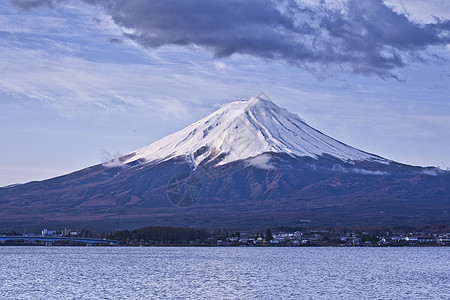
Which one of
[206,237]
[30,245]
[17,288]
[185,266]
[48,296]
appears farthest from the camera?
[30,245]

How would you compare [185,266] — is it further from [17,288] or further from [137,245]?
[137,245]

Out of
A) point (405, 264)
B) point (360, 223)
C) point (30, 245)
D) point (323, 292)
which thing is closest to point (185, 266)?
point (405, 264)

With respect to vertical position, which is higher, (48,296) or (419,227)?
(419,227)

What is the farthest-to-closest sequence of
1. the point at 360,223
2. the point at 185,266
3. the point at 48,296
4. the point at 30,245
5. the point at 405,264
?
the point at 360,223 → the point at 30,245 → the point at 405,264 → the point at 185,266 → the point at 48,296

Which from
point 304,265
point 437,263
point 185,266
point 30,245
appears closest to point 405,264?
point 437,263

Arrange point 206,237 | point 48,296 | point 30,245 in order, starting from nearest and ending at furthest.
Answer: point 48,296 → point 206,237 → point 30,245

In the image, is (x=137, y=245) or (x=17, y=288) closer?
(x=17, y=288)

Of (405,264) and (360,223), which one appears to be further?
(360,223)

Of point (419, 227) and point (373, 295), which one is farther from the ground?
point (419, 227)

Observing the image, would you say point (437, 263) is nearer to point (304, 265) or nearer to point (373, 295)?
point (304, 265)
